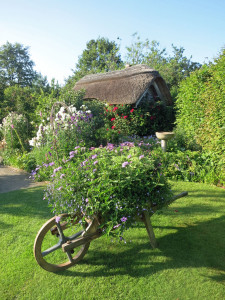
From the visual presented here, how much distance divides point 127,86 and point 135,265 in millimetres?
9705

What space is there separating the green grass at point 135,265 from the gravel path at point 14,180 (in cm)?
178

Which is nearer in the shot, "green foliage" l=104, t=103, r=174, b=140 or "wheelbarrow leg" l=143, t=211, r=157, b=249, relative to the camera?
"wheelbarrow leg" l=143, t=211, r=157, b=249

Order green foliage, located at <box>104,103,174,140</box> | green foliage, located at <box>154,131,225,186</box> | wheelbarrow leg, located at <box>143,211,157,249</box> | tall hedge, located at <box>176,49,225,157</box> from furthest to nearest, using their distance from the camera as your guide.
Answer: green foliage, located at <box>104,103,174,140</box> < tall hedge, located at <box>176,49,225,157</box> < green foliage, located at <box>154,131,225,186</box> < wheelbarrow leg, located at <box>143,211,157,249</box>

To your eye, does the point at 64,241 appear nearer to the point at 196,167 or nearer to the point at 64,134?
the point at 64,134

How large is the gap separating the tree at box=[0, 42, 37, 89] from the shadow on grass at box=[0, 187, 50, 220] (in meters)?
37.2

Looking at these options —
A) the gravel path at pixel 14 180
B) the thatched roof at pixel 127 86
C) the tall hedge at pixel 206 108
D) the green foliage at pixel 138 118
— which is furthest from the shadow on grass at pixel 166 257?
the thatched roof at pixel 127 86

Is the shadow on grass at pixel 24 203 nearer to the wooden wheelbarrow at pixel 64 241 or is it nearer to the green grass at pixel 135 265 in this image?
the green grass at pixel 135 265

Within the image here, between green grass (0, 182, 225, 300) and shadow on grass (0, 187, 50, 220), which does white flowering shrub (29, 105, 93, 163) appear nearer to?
shadow on grass (0, 187, 50, 220)

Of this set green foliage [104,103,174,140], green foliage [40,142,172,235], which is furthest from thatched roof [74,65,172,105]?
green foliage [40,142,172,235]

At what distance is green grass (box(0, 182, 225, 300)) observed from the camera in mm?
2297

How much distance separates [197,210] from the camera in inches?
160

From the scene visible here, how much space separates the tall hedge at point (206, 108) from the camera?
5543 millimetres

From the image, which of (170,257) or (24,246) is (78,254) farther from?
(170,257)

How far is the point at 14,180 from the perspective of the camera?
20.2 feet
